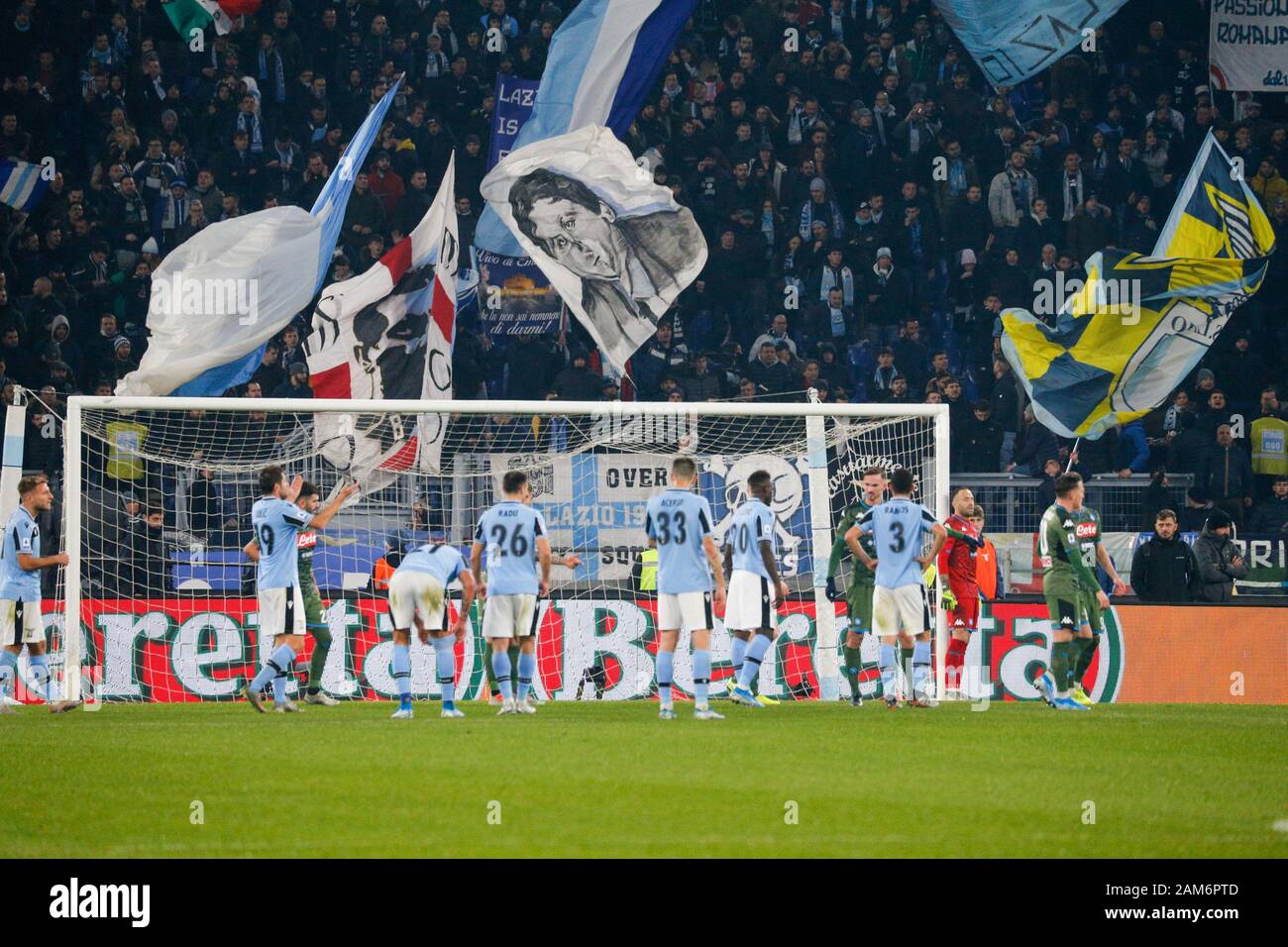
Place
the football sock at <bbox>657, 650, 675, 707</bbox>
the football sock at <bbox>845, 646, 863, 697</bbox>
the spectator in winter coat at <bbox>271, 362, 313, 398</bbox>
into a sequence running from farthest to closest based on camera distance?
the spectator in winter coat at <bbox>271, 362, 313, 398</bbox>
the football sock at <bbox>845, 646, 863, 697</bbox>
the football sock at <bbox>657, 650, 675, 707</bbox>

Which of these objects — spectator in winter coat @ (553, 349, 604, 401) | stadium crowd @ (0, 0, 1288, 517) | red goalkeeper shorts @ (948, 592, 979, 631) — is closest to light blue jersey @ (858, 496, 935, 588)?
red goalkeeper shorts @ (948, 592, 979, 631)

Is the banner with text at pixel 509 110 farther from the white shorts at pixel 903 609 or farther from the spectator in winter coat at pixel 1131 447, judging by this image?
the spectator in winter coat at pixel 1131 447

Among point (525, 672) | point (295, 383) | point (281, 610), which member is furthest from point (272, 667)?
point (295, 383)

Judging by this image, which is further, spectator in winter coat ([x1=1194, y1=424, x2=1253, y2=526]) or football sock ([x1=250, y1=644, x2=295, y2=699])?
→ spectator in winter coat ([x1=1194, y1=424, x2=1253, y2=526])

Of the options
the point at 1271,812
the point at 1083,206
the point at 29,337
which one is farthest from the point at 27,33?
the point at 1271,812

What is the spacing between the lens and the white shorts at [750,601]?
14.5 m

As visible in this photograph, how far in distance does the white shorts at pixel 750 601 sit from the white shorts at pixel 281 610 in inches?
140

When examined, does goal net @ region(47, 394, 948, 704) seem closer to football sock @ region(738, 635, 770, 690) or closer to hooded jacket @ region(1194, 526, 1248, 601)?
football sock @ region(738, 635, 770, 690)

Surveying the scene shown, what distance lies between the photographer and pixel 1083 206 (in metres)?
22.3

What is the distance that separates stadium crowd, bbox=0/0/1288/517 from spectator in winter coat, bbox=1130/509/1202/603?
5.48 feet

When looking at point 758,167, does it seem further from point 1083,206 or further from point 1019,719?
point 1019,719

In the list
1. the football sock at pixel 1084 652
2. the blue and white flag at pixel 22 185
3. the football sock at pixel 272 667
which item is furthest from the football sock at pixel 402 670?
the blue and white flag at pixel 22 185

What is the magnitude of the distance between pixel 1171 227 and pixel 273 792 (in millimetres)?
12090

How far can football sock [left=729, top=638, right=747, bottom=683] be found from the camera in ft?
50.5
